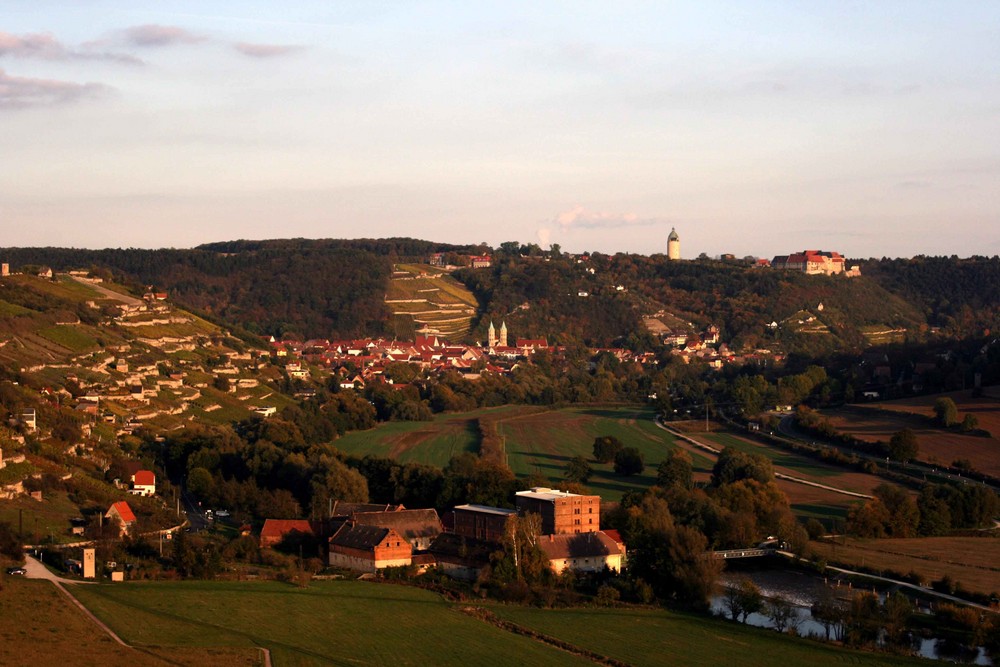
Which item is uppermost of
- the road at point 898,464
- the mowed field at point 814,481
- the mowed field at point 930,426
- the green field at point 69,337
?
the green field at point 69,337

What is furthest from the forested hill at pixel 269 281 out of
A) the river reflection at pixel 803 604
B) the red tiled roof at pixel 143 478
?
the river reflection at pixel 803 604

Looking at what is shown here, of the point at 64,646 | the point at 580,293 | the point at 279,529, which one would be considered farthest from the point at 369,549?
the point at 580,293

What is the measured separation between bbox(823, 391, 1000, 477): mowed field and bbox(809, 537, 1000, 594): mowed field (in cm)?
1358

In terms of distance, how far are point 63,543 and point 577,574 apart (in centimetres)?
1527

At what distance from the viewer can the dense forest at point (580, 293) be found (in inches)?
5684

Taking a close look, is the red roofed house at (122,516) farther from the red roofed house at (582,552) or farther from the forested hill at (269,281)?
the forested hill at (269,281)

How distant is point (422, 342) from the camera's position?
5359 inches

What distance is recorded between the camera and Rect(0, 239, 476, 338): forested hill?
145625mm

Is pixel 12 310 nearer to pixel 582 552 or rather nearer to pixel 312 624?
pixel 582 552

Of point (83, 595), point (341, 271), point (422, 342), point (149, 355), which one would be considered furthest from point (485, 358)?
point (83, 595)

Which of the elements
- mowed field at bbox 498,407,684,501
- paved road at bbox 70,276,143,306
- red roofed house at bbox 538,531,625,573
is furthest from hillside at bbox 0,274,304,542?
mowed field at bbox 498,407,684,501

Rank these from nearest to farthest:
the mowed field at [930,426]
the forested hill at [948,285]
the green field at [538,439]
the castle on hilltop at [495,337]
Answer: the green field at [538,439]
the mowed field at [930,426]
the castle on hilltop at [495,337]
the forested hill at [948,285]

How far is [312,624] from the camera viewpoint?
34844mm

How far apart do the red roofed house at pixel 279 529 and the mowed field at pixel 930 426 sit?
3060cm
